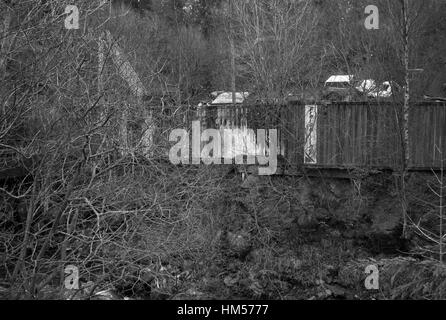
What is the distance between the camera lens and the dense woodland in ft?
21.6

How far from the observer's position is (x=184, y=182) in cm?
875

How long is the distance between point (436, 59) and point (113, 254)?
424 inches

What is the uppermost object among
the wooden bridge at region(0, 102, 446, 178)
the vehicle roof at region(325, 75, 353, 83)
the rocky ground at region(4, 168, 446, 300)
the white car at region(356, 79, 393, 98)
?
the vehicle roof at region(325, 75, 353, 83)

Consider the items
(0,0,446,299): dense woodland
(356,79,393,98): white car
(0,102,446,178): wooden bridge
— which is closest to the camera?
(0,0,446,299): dense woodland

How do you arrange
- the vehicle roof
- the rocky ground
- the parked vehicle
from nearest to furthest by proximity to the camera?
the rocky ground < the parked vehicle < the vehicle roof

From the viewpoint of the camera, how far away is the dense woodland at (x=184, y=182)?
21.6 ft

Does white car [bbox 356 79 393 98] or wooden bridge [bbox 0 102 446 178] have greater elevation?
white car [bbox 356 79 393 98]

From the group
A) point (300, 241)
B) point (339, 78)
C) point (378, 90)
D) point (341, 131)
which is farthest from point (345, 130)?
point (339, 78)

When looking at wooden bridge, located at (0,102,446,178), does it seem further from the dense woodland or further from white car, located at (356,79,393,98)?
white car, located at (356,79,393,98)

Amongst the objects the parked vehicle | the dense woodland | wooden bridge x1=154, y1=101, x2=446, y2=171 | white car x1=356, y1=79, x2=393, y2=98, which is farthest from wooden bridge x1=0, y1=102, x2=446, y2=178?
the parked vehicle

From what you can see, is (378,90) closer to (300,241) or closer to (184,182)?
(300,241)

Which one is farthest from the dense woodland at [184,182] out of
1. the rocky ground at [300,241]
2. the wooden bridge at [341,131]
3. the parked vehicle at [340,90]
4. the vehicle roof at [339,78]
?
the wooden bridge at [341,131]

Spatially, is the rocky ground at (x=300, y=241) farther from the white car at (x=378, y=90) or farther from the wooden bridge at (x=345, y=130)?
the white car at (x=378, y=90)

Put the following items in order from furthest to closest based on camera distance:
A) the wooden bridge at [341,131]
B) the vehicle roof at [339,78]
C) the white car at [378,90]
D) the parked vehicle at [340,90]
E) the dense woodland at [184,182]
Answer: the vehicle roof at [339,78] → the parked vehicle at [340,90] → the white car at [378,90] → the wooden bridge at [341,131] → the dense woodland at [184,182]
